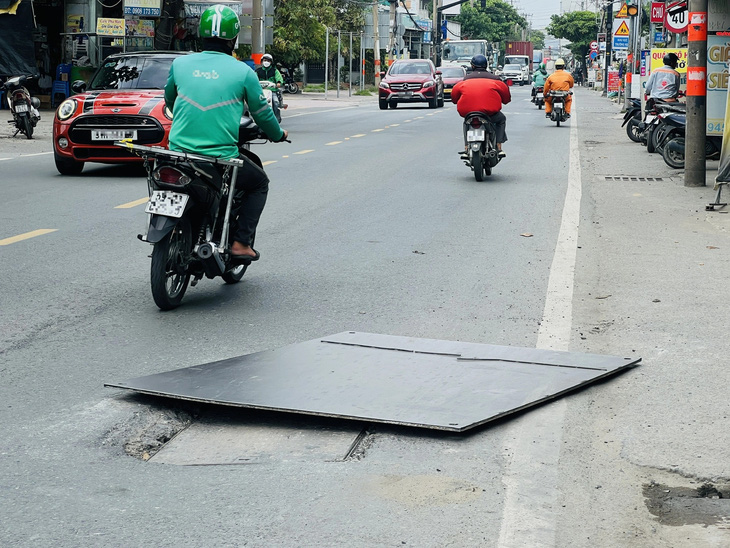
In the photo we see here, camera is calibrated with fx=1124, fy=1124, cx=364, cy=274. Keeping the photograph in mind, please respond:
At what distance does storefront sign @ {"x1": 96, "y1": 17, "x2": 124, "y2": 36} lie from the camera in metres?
29.5

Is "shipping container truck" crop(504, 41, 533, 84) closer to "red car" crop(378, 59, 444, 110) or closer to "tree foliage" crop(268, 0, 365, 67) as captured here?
"tree foliage" crop(268, 0, 365, 67)

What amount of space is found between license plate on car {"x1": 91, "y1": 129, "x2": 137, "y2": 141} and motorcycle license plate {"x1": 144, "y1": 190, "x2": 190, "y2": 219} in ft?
26.9

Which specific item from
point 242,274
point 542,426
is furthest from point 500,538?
point 242,274

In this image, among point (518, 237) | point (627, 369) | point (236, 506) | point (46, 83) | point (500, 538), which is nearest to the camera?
point (500, 538)

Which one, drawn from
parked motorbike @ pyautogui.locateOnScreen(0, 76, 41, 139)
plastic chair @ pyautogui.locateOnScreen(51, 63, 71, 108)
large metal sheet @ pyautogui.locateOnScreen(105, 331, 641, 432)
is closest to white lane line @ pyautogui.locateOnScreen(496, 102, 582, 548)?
large metal sheet @ pyautogui.locateOnScreen(105, 331, 641, 432)

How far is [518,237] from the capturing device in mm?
10195

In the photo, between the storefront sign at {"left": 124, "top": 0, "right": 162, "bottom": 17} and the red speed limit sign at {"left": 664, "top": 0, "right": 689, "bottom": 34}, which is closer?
the red speed limit sign at {"left": 664, "top": 0, "right": 689, "bottom": 34}

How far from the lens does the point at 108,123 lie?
14805mm

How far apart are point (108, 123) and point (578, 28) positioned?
10939 centimetres

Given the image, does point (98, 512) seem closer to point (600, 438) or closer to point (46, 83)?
point (600, 438)

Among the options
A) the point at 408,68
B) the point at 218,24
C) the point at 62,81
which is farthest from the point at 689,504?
the point at 408,68

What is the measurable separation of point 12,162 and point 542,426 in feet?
44.5

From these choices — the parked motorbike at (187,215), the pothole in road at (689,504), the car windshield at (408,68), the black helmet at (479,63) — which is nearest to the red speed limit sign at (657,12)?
the car windshield at (408,68)

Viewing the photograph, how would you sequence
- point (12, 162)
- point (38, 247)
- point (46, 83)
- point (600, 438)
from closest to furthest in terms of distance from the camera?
point (600, 438) → point (38, 247) → point (12, 162) → point (46, 83)
